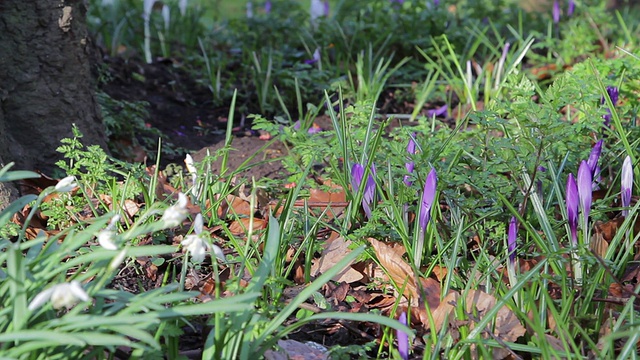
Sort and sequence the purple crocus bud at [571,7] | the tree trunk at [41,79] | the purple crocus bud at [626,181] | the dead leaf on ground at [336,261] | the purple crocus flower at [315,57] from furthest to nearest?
the purple crocus bud at [571,7] → the purple crocus flower at [315,57] → the tree trunk at [41,79] → the dead leaf on ground at [336,261] → the purple crocus bud at [626,181]

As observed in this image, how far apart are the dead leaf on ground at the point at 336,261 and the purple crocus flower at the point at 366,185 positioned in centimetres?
13

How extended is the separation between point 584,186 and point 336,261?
31.7 inches

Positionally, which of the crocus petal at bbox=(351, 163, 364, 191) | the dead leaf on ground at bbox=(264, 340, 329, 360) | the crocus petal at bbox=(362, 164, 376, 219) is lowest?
the dead leaf on ground at bbox=(264, 340, 329, 360)

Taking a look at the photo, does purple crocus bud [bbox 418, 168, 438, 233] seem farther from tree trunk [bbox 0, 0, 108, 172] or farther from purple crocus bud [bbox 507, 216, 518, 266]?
tree trunk [bbox 0, 0, 108, 172]

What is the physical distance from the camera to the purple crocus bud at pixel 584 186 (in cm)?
218

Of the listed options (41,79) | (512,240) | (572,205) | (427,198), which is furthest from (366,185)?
(41,79)

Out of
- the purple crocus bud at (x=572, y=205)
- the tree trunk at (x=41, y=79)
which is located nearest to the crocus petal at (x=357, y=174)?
the purple crocus bud at (x=572, y=205)

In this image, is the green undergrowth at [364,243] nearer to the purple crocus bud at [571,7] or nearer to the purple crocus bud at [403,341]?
the purple crocus bud at [403,341]

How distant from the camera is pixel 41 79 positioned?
126 inches

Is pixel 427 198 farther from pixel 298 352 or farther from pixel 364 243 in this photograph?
pixel 298 352

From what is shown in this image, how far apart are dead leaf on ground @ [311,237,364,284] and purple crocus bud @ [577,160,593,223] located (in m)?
0.71

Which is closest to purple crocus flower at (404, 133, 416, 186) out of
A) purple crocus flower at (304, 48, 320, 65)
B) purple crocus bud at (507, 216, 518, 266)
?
purple crocus bud at (507, 216, 518, 266)

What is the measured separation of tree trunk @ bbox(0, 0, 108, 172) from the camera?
3111 mm

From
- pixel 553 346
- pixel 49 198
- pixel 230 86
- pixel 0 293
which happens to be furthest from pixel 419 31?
pixel 0 293
